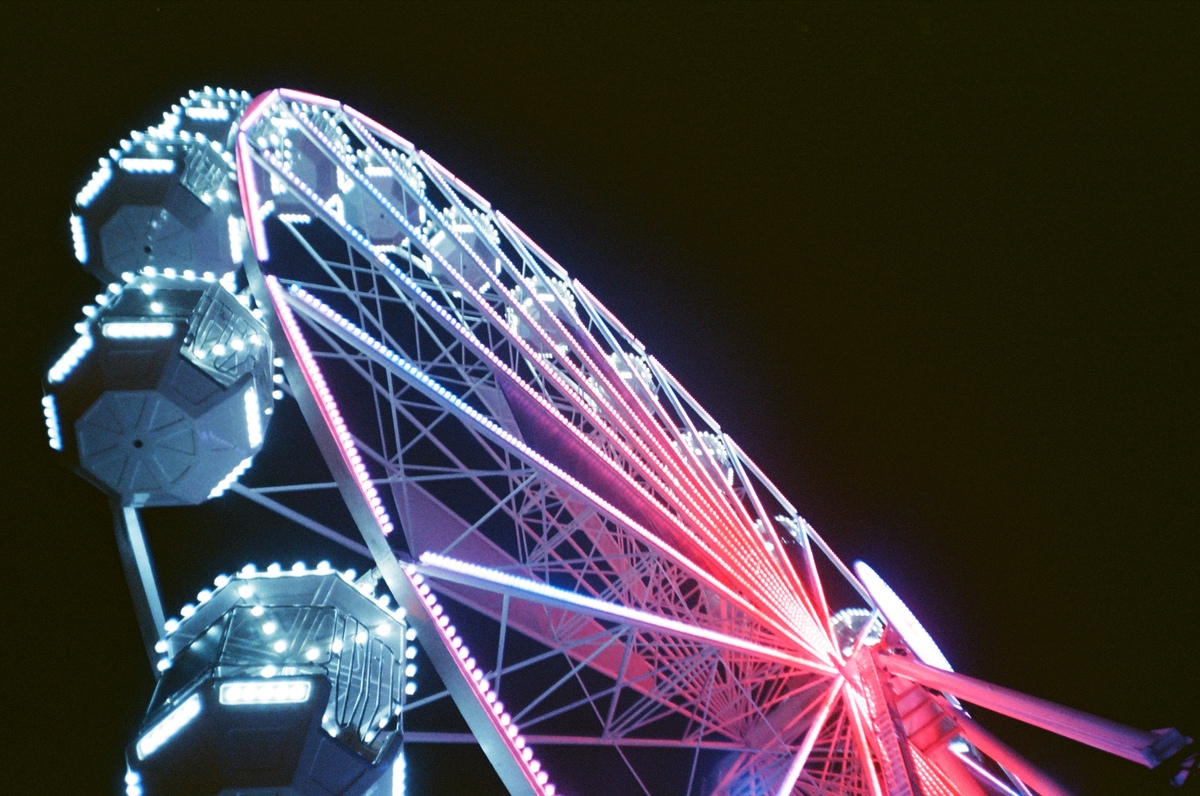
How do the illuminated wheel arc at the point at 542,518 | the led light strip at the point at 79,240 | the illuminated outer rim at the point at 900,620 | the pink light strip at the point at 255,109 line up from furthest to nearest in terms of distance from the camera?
the illuminated outer rim at the point at 900,620, the led light strip at the point at 79,240, the pink light strip at the point at 255,109, the illuminated wheel arc at the point at 542,518

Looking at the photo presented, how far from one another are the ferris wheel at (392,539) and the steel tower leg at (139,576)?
0.03m

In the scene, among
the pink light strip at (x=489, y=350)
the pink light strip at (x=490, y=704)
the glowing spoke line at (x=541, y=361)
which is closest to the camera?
the pink light strip at (x=490, y=704)

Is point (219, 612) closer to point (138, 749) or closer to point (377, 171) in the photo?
point (138, 749)

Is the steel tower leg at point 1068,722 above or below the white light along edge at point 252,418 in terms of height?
below

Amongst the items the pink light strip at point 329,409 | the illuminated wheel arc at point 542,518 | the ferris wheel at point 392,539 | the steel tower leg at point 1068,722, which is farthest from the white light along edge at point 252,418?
the steel tower leg at point 1068,722

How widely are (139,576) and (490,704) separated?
3998mm

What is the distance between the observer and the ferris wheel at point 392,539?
6012 millimetres

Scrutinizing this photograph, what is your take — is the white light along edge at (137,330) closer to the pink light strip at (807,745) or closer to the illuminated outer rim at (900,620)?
the pink light strip at (807,745)

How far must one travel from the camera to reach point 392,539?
20.0 feet

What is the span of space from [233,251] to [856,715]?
9.43 meters

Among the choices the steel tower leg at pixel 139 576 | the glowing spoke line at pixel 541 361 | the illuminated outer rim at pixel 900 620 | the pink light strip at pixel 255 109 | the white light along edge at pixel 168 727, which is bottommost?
the white light along edge at pixel 168 727

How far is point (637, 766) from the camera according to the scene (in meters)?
15.3

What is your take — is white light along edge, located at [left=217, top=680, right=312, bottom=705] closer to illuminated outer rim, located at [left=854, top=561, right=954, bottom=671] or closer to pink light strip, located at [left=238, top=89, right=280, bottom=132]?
pink light strip, located at [left=238, top=89, right=280, bottom=132]

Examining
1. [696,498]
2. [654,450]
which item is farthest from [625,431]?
[696,498]
